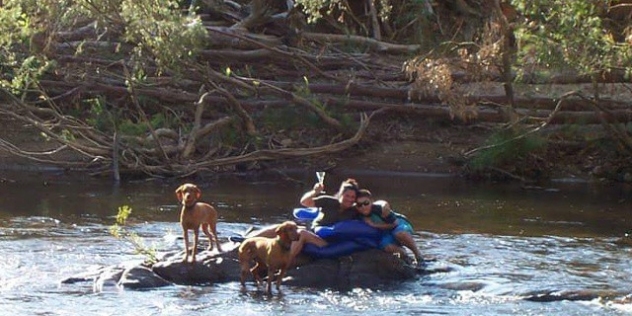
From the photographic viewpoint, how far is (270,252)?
11500mm

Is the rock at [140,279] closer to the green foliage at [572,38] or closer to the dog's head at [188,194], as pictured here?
the dog's head at [188,194]

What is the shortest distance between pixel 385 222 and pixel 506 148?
327 inches

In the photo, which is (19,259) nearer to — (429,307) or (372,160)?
(429,307)

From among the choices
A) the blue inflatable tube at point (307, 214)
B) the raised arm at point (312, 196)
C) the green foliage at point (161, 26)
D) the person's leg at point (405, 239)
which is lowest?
the person's leg at point (405, 239)

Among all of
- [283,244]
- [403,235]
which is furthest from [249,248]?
[403,235]

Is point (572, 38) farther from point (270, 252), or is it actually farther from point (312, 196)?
point (270, 252)

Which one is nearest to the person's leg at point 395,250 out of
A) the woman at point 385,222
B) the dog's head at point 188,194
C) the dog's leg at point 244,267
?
the woman at point 385,222

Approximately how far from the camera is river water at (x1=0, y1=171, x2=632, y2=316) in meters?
11.4

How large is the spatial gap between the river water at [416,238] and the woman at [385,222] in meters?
0.42

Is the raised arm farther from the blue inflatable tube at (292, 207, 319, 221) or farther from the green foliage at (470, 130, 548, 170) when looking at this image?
the green foliage at (470, 130, 548, 170)

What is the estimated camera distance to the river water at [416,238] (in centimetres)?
1136

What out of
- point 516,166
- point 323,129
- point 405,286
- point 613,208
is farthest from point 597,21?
point 323,129

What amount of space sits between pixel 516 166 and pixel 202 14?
22.8 feet

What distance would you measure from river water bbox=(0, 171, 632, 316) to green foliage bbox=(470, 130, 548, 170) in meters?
0.47
